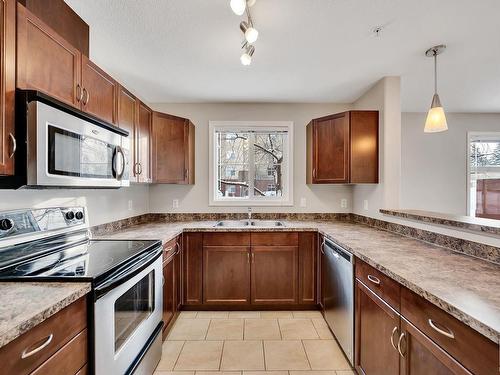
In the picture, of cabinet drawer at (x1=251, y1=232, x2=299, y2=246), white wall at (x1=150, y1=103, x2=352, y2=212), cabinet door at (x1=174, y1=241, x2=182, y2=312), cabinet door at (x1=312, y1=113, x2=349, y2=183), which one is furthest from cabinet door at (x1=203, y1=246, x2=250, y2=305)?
cabinet door at (x1=312, y1=113, x2=349, y2=183)

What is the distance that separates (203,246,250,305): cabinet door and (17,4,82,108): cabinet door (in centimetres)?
181

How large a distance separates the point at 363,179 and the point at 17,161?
8.74 feet

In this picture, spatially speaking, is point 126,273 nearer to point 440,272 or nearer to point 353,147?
point 440,272

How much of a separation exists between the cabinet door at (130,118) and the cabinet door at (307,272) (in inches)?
68.1

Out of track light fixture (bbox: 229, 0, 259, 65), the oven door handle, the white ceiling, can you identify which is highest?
Answer: the white ceiling

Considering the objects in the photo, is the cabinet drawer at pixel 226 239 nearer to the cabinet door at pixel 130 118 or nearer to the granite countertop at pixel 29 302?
the cabinet door at pixel 130 118

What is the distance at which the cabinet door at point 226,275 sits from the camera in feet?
9.04

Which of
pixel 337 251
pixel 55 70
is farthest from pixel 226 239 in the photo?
pixel 55 70

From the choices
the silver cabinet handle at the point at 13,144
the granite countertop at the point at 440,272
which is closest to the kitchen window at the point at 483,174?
the granite countertop at the point at 440,272

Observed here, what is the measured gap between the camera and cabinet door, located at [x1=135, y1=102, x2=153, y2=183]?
245 cm

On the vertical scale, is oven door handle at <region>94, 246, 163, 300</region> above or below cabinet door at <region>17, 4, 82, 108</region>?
below

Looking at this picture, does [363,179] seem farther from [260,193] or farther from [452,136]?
[452,136]

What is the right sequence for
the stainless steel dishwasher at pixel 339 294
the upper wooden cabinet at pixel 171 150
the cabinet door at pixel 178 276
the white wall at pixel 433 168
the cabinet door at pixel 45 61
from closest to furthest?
the cabinet door at pixel 45 61 → the stainless steel dishwasher at pixel 339 294 → the cabinet door at pixel 178 276 → the upper wooden cabinet at pixel 171 150 → the white wall at pixel 433 168

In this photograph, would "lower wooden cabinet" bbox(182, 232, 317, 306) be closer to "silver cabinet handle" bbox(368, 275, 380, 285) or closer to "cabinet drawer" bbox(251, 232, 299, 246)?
"cabinet drawer" bbox(251, 232, 299, 246)
